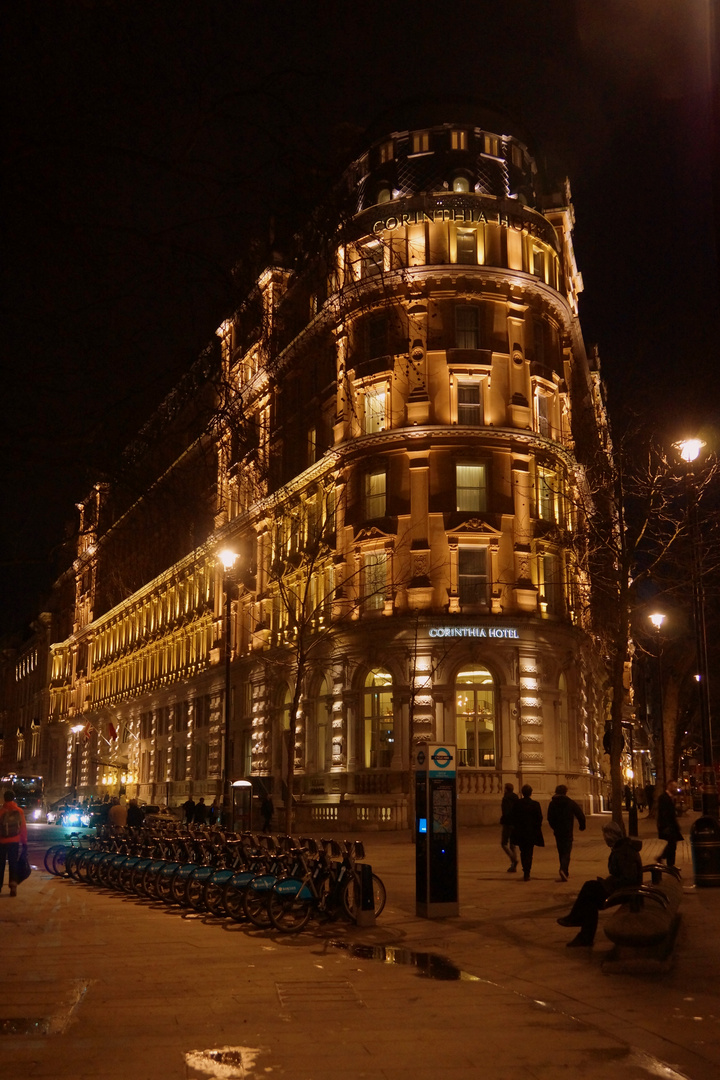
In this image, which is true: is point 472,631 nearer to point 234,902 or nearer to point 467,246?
point 467,246

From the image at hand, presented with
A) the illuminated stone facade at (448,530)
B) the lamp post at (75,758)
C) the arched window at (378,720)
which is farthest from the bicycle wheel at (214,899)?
the lamp post at (75,758)

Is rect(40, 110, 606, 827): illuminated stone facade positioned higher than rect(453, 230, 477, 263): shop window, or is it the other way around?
rect(453, 230, 477, 263): shop window

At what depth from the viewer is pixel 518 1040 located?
877cm

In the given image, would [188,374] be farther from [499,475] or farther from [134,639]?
[134,639]

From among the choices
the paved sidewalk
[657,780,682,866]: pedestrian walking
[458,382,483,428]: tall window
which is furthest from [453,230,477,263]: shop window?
the paved sidewalk

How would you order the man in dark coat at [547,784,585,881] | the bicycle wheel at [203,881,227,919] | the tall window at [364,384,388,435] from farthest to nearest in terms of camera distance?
the tall window at [364,384,388,435]
the man in dark coat at [547,784,585,881]
the bicycle wheel at [203,881,227,919]

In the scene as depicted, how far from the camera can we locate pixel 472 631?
140ft

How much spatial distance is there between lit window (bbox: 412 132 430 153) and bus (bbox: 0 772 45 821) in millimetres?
48122

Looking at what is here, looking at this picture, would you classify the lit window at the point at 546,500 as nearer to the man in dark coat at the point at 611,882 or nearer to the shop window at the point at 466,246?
the shop window at the point at 466,246

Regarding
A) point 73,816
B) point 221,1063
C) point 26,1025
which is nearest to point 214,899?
point 26,1025

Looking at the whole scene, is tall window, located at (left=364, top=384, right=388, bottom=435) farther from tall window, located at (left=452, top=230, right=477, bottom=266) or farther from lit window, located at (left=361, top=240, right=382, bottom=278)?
lit window, located at (left=361, top=240, right=382, bottom=278)

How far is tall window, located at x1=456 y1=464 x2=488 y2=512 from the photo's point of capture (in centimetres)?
4444

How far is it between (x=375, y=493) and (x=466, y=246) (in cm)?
1077

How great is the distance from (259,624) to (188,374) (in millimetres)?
43324
